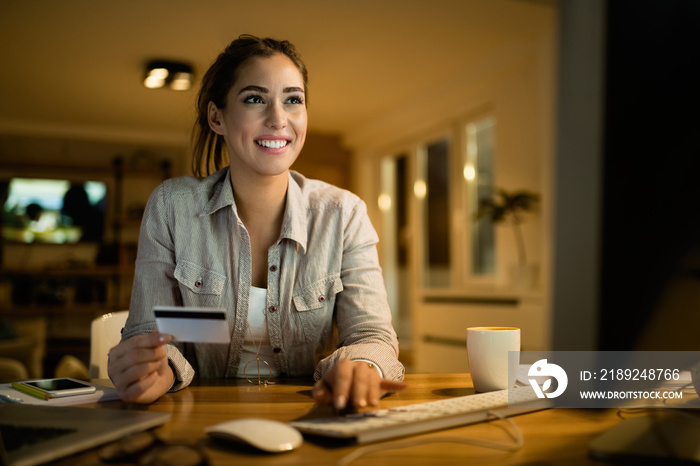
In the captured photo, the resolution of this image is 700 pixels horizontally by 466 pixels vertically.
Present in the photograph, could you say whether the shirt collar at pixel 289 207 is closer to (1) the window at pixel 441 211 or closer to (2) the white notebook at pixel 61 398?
(2) the white notebook at pixel 61 398

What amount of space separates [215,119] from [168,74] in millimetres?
3356

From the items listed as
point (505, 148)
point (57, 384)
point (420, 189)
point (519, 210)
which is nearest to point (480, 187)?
point (505, 148)

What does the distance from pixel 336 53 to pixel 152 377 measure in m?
3.64

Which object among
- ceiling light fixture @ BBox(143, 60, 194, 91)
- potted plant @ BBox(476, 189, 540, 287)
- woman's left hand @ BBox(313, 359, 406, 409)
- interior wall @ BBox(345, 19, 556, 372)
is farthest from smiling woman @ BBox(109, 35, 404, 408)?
ceiling light fixture @ BBox(143, 60, 194, 91)

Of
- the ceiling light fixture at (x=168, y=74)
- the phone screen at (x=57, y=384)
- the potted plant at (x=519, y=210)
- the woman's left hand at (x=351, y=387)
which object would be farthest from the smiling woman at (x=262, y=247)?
the ceiling light fixture at (x=168, y=74)

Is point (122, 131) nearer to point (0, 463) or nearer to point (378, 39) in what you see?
point (378, 39)

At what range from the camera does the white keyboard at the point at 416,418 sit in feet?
2.06

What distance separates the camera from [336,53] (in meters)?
4.15

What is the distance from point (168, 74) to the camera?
441 centimetres

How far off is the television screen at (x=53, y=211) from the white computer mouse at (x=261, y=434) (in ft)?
20.1

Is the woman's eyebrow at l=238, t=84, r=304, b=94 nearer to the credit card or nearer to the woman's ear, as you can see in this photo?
the woman's ear

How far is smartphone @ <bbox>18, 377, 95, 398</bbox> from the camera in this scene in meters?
0.86

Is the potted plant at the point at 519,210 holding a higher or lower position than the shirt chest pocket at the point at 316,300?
higher

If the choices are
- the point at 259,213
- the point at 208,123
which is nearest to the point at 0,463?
the point at 259,213
